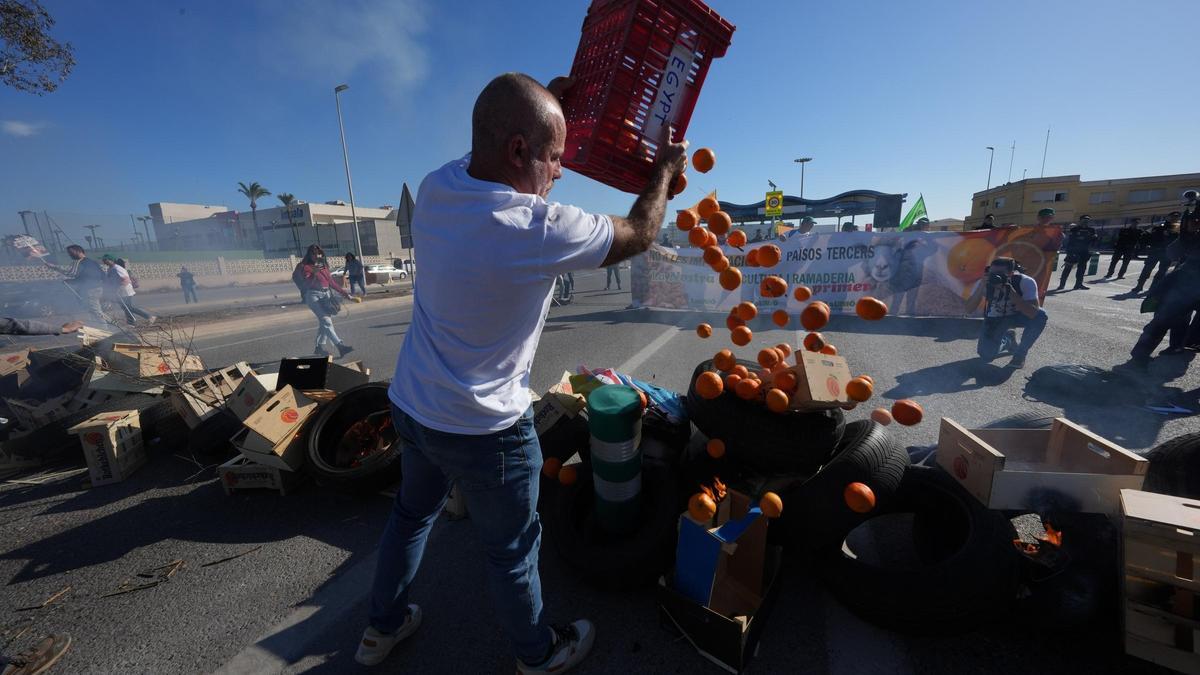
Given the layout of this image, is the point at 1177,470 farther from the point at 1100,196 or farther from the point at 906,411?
the point at 1100,196

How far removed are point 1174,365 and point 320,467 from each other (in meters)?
9.33

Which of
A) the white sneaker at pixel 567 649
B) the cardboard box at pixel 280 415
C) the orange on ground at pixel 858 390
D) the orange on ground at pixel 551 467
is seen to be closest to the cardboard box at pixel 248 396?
the cardboard box at pixel 280 415

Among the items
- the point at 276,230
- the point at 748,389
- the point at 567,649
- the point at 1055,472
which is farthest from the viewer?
the point at 276,230

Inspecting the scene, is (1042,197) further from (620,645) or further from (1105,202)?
(620,645)

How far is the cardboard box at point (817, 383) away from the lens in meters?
2.43

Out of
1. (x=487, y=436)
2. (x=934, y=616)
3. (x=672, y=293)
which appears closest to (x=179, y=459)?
(x=487, y=436)

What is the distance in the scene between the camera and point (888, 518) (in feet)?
10.0

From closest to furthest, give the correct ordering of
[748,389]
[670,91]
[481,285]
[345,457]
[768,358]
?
[481,285]
[670,91]
[748,389]
[768,358]
[345,457]

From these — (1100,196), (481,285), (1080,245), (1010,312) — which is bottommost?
(1010,312)

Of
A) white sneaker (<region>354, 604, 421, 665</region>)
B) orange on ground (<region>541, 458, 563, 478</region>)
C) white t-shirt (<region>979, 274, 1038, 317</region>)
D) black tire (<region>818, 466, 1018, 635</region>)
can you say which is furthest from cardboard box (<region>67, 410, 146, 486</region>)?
white t-shirt (<region>979, 274, 1038, 317</region>)

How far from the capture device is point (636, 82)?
2012 mm

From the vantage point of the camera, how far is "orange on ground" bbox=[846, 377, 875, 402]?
250 centimetres

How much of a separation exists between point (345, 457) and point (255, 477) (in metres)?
0.61

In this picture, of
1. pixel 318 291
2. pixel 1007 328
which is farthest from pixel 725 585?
pixel 318 291
